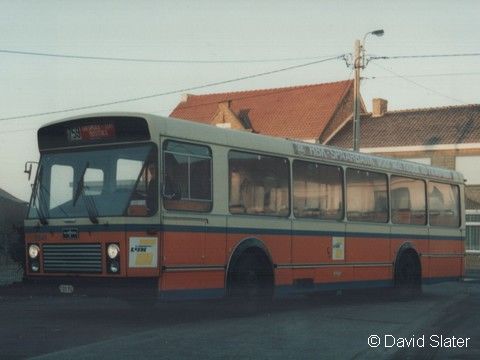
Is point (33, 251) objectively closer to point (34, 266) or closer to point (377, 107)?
point (34, 266)

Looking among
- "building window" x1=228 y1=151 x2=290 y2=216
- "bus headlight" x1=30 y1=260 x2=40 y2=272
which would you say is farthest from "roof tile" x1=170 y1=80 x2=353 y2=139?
"bus headlight" x1=30 y1=260 x2=40 y2=272

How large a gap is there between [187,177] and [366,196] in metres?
5.45

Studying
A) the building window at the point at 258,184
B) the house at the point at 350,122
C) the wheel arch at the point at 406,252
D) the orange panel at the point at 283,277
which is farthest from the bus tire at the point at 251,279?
the house at the point at 350,122

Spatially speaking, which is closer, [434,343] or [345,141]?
[434,343]

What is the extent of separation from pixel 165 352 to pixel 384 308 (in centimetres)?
709

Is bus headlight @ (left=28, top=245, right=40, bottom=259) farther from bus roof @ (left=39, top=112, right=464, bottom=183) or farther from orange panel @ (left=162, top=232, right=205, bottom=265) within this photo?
orange panel @ (left=162, top=232, right=205, bottom=265)

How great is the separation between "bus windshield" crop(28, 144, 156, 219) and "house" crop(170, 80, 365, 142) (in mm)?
40865

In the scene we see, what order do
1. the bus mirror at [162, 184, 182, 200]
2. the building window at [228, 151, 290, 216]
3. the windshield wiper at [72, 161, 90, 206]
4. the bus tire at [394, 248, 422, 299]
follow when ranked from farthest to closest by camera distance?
the bus tire at [394, 248, 422, 299]
the building window at [228, 151, 290, 216]
the windshield wiper at [72, 161, 90, 206]
the bus mirror at [162, 184, 182, 200]

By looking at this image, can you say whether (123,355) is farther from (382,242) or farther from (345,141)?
(345,141)

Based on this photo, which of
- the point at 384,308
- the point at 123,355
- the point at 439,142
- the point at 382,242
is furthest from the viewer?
the point at 439,142

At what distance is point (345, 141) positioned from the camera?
52.8 meters

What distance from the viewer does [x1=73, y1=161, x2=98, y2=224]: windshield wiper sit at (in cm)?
1185

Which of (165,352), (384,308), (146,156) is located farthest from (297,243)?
(165,352)

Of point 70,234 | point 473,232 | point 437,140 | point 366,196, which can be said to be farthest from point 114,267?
point 437,140
